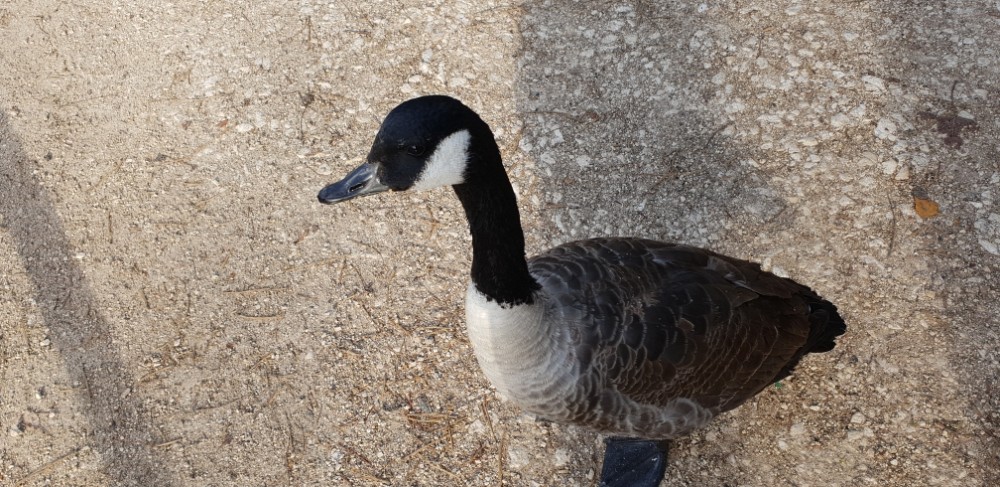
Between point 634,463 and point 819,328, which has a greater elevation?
point 819,328

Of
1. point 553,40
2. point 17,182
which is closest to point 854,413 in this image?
point 553,40

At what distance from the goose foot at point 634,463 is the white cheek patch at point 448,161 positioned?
5.04 feet

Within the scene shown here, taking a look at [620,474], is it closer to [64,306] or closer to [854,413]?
[854,413]

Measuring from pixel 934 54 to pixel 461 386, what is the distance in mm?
3470

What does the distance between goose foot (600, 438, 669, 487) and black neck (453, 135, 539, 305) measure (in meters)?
1.00

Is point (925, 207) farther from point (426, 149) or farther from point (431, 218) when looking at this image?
point (426, 149)

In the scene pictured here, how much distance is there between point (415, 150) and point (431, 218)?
186 cm

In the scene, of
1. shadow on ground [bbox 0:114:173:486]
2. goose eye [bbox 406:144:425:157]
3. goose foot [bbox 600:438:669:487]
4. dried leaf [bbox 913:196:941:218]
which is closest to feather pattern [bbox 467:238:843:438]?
goose foot [bbox 600:438:669:487]

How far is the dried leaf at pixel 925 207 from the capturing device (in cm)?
389

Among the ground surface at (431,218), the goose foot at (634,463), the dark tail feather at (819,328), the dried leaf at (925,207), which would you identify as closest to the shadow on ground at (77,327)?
the ground surface at (431,218)

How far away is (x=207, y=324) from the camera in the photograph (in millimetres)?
3805

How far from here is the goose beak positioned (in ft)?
8.04

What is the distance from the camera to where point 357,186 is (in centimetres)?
246

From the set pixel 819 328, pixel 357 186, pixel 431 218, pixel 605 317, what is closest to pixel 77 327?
pixel 431 218
